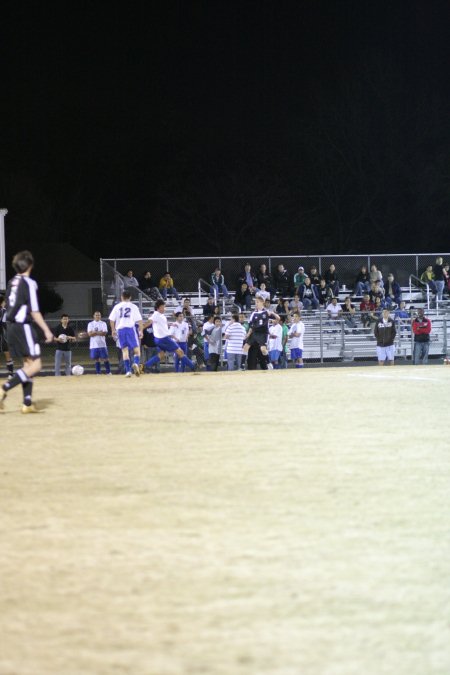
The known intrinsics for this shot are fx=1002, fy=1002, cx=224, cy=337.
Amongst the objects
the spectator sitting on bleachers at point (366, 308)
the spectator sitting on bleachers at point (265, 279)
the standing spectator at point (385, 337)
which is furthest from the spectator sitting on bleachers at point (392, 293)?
the standing spectator at point (385, 337)

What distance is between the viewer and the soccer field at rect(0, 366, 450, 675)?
13.7 ft

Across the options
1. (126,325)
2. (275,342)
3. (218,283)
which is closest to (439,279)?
(218,283)

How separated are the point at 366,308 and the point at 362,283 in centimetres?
145

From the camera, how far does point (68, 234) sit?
72.0 m

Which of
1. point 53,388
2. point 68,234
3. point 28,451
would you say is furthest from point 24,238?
point 28,451

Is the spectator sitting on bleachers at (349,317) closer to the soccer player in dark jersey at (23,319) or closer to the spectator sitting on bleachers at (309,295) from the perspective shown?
the spectator sitting on bleachers at (309,295)

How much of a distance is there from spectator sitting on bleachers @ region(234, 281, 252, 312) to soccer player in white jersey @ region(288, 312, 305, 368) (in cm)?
485

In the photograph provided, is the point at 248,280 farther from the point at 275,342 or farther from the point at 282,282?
the point at 275,342

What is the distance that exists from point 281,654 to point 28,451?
6.24 meters

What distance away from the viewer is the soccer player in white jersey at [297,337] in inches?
1126

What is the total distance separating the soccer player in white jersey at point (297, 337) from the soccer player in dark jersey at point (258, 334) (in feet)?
11.7

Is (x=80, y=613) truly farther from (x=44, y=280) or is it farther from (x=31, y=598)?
(x=44, y=280)

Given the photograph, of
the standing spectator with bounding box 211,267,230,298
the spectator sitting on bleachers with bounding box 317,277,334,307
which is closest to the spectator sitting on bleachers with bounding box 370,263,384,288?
the spectator sitting on bleachers with bounding box 317,277,334,307

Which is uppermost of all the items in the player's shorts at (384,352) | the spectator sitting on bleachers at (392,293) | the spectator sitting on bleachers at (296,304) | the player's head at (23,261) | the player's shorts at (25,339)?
the player's head at (23,261)
